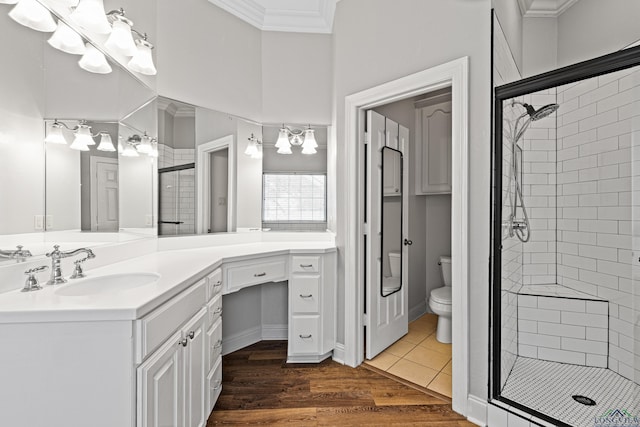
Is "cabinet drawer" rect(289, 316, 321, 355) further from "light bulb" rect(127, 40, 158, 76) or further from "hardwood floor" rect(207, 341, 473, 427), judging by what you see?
"light bulb" rect(127, 40, 158, 76)

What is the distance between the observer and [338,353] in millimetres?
2498

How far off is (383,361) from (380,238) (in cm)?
97

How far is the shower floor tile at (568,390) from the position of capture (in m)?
1.71

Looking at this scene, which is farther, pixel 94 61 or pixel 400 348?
pixel 400 348

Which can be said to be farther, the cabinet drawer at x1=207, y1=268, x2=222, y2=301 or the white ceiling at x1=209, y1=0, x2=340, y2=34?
the white ceiling at x1=209, y1=0, x2=340, y2=34

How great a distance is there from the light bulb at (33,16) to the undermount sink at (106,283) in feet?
3.60

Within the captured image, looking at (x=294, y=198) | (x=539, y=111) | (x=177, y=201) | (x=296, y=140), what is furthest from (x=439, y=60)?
(x=177, y=201)

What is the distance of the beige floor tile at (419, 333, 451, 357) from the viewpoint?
269 centimetres

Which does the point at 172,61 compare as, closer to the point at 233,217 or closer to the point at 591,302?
the point at 233,217

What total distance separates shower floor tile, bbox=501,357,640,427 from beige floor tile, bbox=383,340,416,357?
Result: 802 mm

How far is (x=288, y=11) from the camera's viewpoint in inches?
111

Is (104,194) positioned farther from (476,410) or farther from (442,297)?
(442,297)

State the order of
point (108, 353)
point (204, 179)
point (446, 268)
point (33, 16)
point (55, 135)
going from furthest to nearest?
point (446, 268) < point (204, 179) < point (55, 135) < point (33, 16) < point (108, 353)

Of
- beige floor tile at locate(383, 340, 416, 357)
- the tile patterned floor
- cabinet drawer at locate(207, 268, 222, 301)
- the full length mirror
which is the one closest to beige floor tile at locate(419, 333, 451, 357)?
the tile patterned floor
